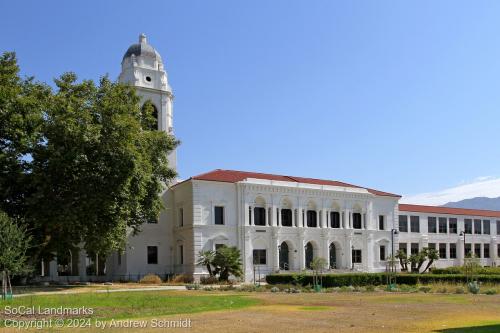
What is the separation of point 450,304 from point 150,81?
136ft

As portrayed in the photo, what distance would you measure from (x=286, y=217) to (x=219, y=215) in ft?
25.1

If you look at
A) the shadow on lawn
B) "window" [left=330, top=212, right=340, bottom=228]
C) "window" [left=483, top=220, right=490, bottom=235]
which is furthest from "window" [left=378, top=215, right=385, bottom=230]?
the shadow on lawn

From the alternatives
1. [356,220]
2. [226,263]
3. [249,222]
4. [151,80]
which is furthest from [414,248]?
[151,80]

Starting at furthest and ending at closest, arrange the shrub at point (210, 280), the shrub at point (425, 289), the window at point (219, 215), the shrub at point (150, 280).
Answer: the window at point (219, 215) → the shrub at point (150, 280) → the shrub at point (210, 280) → the shrub at point (425, 289)

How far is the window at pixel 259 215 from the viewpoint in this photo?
5838 centimetres

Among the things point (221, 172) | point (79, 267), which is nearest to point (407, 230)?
point (221, 172)

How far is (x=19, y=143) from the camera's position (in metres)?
38.2

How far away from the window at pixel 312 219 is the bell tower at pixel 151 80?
15.0m

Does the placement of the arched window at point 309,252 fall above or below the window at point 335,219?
below

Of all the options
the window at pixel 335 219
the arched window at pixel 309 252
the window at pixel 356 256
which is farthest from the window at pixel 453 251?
the arched window at pixel 309 252

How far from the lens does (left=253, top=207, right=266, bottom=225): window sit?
192 feet

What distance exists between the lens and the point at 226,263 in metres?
50.3

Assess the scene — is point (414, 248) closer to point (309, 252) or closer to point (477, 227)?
point (477, 227)

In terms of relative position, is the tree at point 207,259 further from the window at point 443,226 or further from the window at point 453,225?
the window at point 453,225
